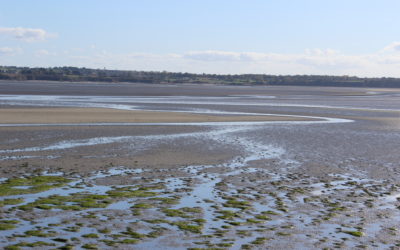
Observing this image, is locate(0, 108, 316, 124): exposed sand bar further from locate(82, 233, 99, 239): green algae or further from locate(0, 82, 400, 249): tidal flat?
locate(82, 233, 99, 239): green algae

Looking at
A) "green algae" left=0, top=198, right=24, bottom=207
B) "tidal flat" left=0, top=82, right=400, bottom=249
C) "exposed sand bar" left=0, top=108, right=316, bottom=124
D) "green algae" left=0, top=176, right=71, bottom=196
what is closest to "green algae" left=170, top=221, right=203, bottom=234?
"tidal flat" left=0, top=82, right=400, bottom=249

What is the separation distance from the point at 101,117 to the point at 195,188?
20105mm

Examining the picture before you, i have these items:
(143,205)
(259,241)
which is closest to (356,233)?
(259,241)

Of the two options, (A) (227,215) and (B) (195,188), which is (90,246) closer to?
(A) (227,215)

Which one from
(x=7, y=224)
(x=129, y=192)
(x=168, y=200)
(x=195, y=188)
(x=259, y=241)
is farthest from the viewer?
(x=195, y=188)

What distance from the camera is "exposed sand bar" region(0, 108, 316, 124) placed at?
104 ft

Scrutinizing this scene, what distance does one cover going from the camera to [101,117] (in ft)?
112

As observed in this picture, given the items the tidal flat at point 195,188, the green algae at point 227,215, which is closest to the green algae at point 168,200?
the tidal flat at point 195,188

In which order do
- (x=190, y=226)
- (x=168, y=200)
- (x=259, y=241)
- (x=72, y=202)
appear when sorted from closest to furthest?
1. (x=259, y=241)
2. (x=190, y=226)
3. (x=72, y=202)
4. (x=168, y=200)

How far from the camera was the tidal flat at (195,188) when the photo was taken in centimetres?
1051

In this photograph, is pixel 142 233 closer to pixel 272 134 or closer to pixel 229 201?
pixel 229 201

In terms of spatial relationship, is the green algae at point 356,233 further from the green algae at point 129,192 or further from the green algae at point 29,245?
the green algae at point 29,245

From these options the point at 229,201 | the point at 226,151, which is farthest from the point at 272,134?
the point at 229,201

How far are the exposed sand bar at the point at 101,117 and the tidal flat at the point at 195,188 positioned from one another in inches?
85.9
